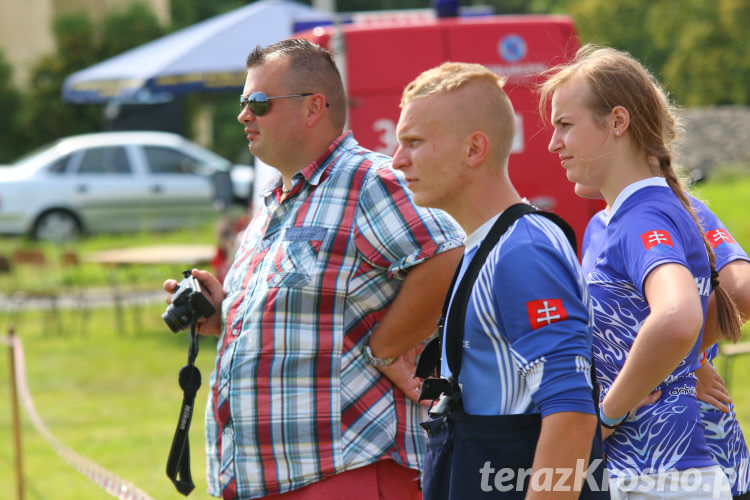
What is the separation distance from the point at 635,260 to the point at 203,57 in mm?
11942

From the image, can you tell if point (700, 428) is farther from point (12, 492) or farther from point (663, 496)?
point (12, 492)

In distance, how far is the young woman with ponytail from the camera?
88.4 inches

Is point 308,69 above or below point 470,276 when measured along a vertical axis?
above

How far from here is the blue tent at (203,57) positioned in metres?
13.1

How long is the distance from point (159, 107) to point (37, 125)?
385cm

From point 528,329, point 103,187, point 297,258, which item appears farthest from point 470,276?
point 103,187

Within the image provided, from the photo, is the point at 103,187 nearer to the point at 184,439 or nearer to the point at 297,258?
the point at 184,439

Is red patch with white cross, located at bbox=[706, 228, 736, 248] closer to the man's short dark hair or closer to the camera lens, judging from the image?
the man's short dark hair

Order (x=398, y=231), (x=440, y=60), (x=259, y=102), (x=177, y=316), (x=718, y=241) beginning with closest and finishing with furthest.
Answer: (x=718, y=241) → (x=398, y=231) → (x=259, y=102) → (x=177, y=316) → (x=440, y=60)

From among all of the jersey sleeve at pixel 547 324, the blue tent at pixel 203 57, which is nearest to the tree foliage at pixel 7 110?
the blue tent at pixel 203 57

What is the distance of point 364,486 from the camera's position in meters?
2.90

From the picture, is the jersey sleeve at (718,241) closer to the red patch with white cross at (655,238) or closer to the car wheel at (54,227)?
the red patch with white cross at (655,238)

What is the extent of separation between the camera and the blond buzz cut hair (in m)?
1.17

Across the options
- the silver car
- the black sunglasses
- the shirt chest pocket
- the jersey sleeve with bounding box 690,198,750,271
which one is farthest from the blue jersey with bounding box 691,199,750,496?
the silver car
